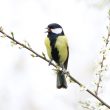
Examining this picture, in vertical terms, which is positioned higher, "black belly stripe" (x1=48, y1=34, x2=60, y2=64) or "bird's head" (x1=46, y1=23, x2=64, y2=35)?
"bird's head" (x1=46, y1=23, x2=64, y2=35)

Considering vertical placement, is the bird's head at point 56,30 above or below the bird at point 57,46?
above

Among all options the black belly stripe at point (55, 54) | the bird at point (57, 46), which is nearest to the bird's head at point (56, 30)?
the bird at point (57, 46)

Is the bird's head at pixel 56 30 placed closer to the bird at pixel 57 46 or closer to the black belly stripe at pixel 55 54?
the bird at pixel 57 46

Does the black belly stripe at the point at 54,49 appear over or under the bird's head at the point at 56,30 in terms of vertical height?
under

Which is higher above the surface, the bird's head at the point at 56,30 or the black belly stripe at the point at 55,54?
the bird's head at the point at 56,30

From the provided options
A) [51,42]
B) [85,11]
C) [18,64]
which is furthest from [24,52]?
[51,42]

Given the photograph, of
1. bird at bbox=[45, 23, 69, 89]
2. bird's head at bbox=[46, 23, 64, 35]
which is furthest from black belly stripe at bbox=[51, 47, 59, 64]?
bird's head at bbox=[46, 23, 64, 35]

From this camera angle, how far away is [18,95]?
27.4 ft

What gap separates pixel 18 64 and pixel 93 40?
3.29 ft

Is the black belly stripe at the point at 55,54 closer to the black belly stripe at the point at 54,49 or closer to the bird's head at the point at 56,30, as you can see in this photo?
the black belly stripe at the point at 54,49

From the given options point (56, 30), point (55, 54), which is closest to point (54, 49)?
point (55, 54)

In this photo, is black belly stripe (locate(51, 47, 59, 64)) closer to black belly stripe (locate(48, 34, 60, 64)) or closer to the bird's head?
black belly stripe (locate(48, 34, 60, 64))

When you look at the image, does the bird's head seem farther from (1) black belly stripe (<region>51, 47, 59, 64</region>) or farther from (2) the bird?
(1) black belly stripe (<region>51, 47, 59, 64</region>)

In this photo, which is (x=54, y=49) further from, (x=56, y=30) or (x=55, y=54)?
(x=56, y=30)
